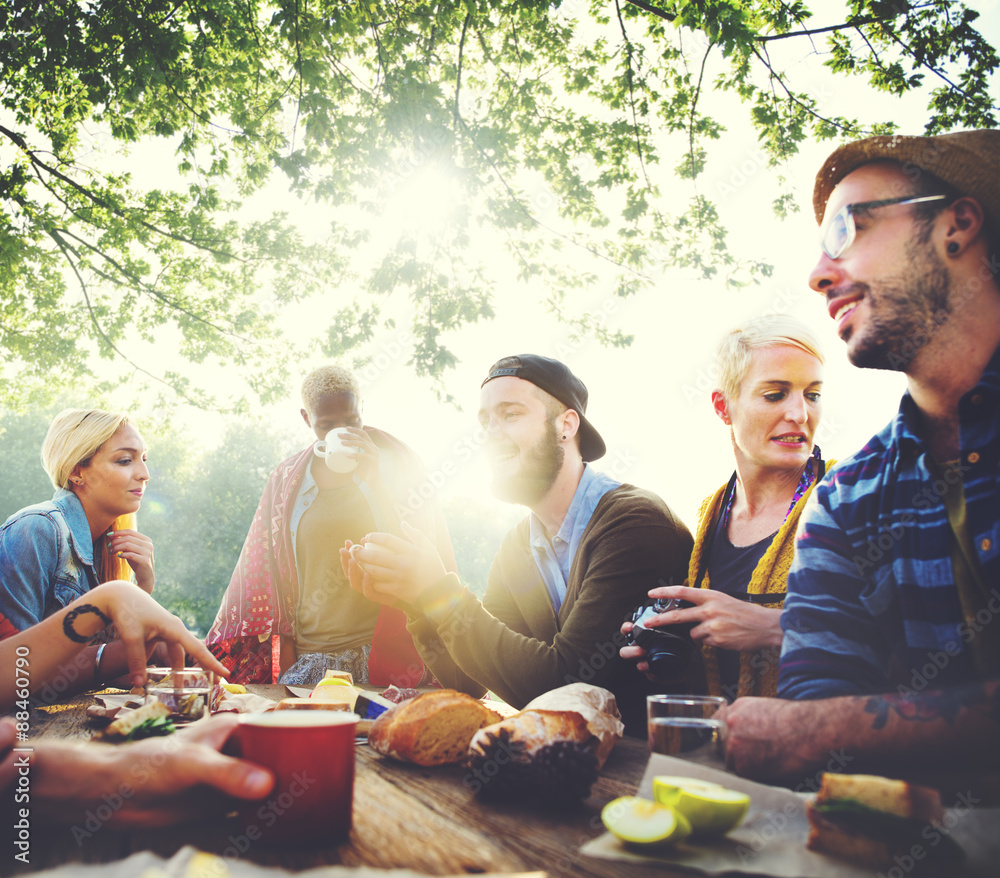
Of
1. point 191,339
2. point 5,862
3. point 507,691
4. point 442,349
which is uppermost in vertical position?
point 191,339

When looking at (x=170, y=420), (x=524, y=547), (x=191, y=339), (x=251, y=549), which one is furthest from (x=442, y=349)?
(x=170, y=420)

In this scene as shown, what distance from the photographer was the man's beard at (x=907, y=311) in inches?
58.9

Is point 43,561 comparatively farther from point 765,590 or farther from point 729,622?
point 765,590

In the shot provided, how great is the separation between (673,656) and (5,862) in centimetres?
151

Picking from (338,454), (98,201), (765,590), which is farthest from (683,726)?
(98,201)

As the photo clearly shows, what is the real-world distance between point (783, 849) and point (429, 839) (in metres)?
0.57

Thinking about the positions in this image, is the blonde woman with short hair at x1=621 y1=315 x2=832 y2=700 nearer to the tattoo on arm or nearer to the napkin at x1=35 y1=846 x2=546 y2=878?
the tattoo on arm

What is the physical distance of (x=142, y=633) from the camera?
1912mm

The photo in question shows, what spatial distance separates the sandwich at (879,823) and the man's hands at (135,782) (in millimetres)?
880

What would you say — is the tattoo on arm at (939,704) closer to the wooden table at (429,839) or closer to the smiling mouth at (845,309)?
the wooden table at (429,839)

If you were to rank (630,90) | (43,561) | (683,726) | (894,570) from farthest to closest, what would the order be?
(630,90)
(43,561)
(894,570)
(683,726)

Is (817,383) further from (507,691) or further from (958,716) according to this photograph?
(507,691)

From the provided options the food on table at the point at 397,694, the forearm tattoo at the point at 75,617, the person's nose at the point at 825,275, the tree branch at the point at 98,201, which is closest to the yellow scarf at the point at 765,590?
the person's nose at the point at 825,275

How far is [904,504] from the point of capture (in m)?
1.51
